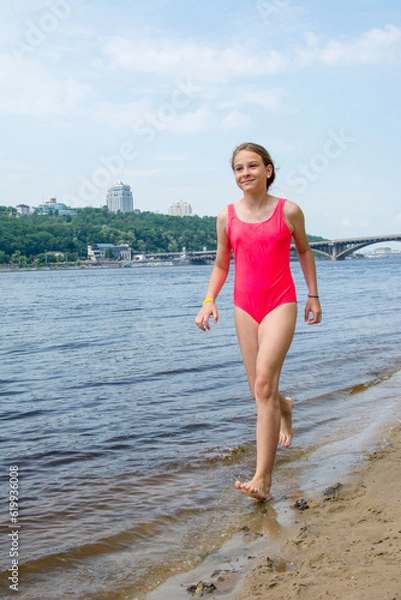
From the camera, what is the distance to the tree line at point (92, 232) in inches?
4476

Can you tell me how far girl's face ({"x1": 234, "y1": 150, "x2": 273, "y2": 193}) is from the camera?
167 inches

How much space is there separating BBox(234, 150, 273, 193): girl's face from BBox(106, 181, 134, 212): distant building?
171344 mm

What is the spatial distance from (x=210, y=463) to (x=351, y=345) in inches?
348

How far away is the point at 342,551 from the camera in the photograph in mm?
3346

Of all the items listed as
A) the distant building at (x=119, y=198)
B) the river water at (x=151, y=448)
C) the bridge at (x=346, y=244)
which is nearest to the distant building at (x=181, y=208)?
the distant building at (x=119, y=198)

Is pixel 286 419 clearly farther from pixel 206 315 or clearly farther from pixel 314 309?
pixel 206 315

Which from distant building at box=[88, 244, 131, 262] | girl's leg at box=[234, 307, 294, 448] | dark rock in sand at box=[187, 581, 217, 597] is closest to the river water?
dark rock in sand at box=[187, 581, 217, 597]

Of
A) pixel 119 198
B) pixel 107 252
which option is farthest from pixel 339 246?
pixel 119 198

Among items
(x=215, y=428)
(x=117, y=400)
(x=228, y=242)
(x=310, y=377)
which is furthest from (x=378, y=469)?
(x=310, y=377)

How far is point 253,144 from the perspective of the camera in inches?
170

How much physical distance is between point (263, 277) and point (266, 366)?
1.81ft

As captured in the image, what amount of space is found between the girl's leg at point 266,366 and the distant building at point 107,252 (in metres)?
136

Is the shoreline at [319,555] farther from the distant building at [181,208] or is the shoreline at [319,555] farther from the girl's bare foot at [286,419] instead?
the distant building at [181,208]

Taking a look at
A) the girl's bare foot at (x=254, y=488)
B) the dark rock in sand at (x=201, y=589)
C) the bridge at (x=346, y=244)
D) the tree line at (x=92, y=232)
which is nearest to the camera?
the dark rock in sand at (x=201, y=589)
